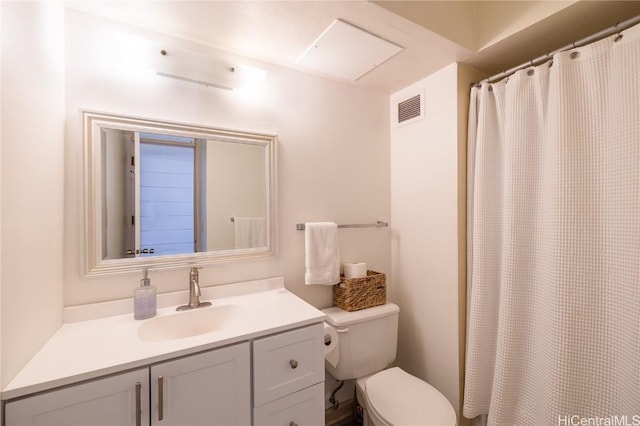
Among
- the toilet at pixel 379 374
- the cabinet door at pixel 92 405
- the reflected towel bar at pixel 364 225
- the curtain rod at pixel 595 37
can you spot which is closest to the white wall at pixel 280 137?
the reflected towel bar at pixel 364 225

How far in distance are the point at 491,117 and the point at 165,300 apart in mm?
1837

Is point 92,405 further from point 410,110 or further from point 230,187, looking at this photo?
point 410,110

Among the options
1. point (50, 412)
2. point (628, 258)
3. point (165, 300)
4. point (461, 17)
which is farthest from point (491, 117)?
point (50, 412)

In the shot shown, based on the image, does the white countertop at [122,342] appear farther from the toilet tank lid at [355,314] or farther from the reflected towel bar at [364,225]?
the reflected towel bar at [364,225]

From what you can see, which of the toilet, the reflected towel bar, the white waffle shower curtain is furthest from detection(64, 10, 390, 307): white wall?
the white waffle shower curtain

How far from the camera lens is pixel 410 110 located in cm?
172

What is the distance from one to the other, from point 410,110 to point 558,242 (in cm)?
108

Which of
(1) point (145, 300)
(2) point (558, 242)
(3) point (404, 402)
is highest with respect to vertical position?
(2) point (558, 242)

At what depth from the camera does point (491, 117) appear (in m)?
1.38

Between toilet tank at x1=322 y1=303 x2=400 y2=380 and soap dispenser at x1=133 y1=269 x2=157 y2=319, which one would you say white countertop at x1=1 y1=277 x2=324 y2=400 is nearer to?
soap dispenser at x1=133 y1=269 x2=157 y2=319

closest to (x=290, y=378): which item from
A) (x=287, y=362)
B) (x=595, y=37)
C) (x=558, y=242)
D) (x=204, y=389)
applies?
(x=287, y=362)

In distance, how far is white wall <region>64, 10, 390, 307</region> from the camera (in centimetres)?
106

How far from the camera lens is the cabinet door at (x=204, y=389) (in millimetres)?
795

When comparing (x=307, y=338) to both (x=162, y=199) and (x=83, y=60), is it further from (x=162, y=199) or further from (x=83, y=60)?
(x=83, y=60)
